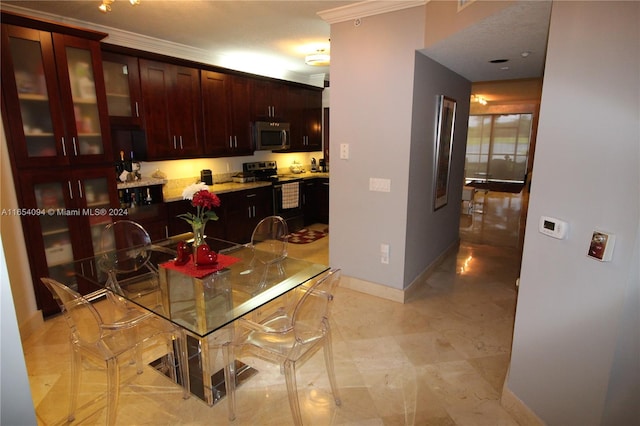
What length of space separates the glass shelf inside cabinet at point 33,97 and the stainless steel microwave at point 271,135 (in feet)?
8.68

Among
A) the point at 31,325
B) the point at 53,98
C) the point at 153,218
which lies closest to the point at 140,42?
the point at 53,98

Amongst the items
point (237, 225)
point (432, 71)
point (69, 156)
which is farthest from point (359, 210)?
point (69, 156)

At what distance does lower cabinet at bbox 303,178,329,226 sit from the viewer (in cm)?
595

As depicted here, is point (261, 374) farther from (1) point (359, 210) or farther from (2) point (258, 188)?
(2) point (258, 188)

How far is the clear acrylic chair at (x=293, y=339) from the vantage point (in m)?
1.87

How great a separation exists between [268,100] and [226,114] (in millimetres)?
848

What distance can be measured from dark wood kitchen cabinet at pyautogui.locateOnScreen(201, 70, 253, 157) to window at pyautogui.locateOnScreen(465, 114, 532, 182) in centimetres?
850

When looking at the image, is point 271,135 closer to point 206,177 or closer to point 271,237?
point 206,177

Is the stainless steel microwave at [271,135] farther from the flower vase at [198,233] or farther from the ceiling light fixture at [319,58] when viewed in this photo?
the flower vase at [198,233]

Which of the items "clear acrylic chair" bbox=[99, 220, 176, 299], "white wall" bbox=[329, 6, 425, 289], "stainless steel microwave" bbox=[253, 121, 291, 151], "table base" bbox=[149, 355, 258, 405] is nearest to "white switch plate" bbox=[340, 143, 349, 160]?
"white wall" bbox=[329, 6, 425, 289]

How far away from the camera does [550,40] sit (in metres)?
1.67

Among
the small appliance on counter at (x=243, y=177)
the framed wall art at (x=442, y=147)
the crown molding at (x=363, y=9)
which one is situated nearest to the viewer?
the crown molding at (x=363, y=9)

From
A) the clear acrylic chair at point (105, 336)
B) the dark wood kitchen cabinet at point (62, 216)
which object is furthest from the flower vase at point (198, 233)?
the dark wood kitchen cabinet at point (62, 216)

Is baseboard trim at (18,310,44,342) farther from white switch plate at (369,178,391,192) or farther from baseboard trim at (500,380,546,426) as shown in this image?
baseboard trim at (500,380,546,426)
